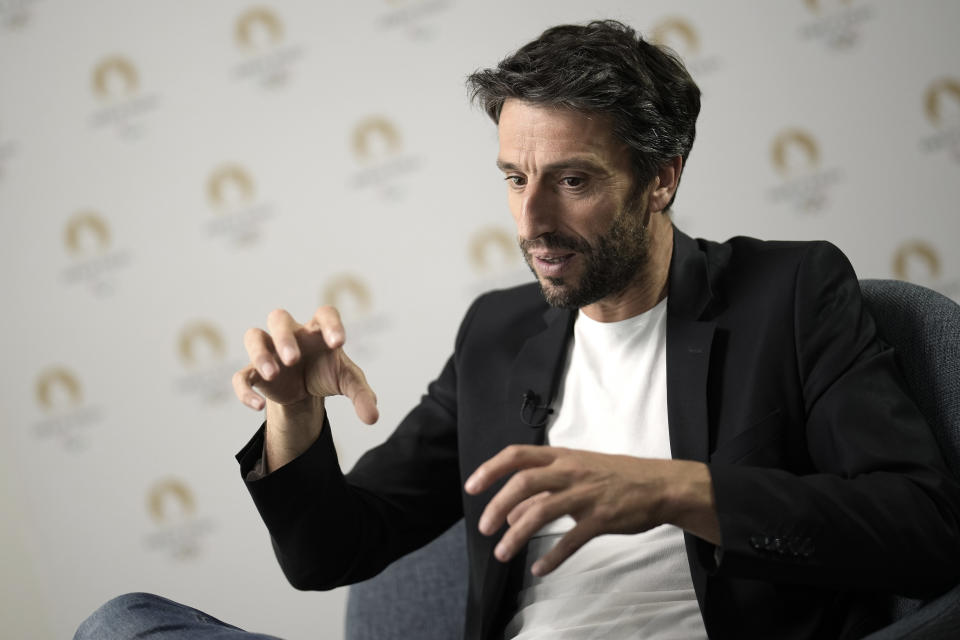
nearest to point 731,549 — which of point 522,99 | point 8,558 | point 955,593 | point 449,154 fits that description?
point 955,593

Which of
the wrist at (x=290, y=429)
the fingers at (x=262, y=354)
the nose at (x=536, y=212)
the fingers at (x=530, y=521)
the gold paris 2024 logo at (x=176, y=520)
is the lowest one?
the gold paris 2024 logo at (x=176, y=520)

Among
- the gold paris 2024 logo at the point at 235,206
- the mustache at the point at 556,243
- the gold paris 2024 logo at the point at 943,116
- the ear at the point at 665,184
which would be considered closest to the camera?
the mustache at the point at 556,243

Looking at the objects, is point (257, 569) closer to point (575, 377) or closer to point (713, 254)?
point (575, 377)

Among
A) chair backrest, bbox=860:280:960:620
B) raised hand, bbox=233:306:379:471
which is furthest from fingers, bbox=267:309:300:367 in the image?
chair backrest, bbox=860:280:960:620

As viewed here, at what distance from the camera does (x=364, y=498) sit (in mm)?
1705

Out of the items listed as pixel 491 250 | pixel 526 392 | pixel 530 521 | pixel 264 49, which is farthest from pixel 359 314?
pixel 530 521

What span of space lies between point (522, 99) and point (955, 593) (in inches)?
42.0

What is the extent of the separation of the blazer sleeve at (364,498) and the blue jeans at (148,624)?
0.20 meters

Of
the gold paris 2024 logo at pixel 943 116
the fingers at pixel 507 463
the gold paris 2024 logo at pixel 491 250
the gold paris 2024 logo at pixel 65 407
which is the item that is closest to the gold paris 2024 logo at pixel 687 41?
the gold paris 2024 logo at pixel 943 116

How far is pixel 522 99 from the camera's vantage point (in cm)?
167

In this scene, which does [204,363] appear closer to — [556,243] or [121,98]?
[121,98]

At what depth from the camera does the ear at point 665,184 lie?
176cm

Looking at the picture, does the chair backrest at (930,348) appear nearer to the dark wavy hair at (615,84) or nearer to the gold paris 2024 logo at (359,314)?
the dark wavy hair at (615,84)

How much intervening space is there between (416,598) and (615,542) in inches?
21.1
